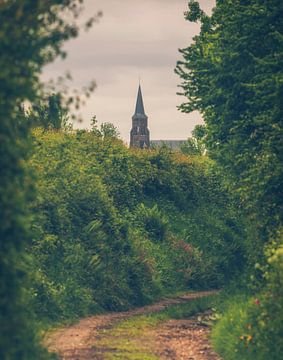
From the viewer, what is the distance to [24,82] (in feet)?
34.1

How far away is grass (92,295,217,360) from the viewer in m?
17.3

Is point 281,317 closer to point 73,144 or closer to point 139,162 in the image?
point 73,144

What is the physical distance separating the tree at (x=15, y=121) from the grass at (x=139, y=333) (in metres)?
5.80

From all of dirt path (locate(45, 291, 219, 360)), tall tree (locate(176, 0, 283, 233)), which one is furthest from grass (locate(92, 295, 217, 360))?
tall tree (locate(176, 0, 283, 233))

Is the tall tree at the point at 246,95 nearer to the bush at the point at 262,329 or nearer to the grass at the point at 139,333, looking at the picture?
the grass at the point at 139,333

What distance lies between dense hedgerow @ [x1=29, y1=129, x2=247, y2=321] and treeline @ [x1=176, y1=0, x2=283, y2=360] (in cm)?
379

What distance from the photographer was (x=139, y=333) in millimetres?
20172

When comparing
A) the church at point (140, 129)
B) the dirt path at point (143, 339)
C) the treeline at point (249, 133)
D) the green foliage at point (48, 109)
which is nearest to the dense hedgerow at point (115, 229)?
the dirt path at point (143, 339)

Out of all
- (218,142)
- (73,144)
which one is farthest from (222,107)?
(73,144)

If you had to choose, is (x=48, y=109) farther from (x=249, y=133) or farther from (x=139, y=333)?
(x=249, y=133)

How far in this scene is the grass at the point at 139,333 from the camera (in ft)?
56.8

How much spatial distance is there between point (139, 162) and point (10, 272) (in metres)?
25.8

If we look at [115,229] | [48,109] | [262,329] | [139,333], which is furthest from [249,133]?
[48,109]

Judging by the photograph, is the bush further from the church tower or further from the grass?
the church tower
